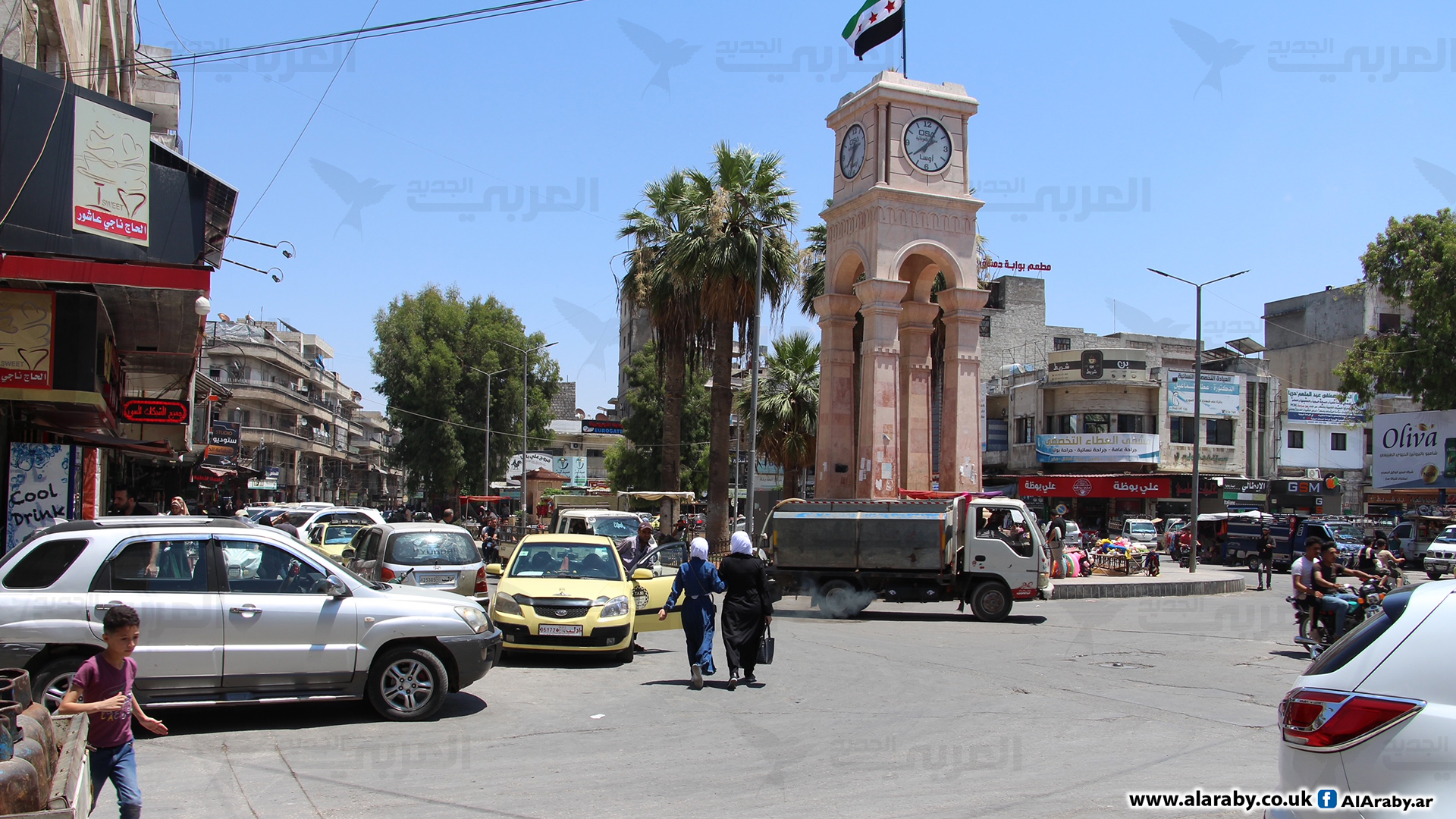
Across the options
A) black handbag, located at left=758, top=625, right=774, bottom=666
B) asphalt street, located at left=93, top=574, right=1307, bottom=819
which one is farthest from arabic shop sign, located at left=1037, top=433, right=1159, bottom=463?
black handbag, located at left=758, top=625, right=774, bottom=666

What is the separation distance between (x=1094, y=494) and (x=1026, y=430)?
6.44 metres

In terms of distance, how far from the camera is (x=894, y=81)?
26.6 metres

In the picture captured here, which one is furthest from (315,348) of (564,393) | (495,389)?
(495,389)

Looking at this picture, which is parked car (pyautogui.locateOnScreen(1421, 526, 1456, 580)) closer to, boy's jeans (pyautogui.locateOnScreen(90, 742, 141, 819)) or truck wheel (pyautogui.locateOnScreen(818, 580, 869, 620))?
truck wheel (pyautogui.locateOnScreen(818, 580, 869, 620))

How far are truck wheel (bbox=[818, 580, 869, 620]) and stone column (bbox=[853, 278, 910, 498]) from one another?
A: 275 inches

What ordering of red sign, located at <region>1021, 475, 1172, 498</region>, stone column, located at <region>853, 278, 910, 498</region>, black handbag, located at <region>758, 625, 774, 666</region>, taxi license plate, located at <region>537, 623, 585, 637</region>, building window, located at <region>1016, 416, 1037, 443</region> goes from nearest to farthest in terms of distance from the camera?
1. black handbag, located at <region>758, 625, 774, 666</region>
2. taxi license plate, located at <region>537, 623, 585, 637</region>
3. stone column, located at <region>853, 278, 910, 498</region>
4. red sign, located at <region>1021, 475, 1172, 498</region>
5. building window, located at <region>1016, 416, 1037, 443</region>

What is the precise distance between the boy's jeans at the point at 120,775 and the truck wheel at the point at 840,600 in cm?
1561

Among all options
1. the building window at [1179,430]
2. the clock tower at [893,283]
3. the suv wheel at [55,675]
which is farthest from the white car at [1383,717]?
the building window at [1179,430]

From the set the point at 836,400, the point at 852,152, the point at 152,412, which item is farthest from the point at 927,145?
the point at 152,412

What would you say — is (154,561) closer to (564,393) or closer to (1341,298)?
(1341,298)

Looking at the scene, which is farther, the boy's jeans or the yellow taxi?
the yellow taxi

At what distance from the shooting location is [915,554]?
63.6ft

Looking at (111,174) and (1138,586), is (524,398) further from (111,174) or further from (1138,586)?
(111,174)

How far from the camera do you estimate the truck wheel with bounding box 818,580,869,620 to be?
1975 centimetres
